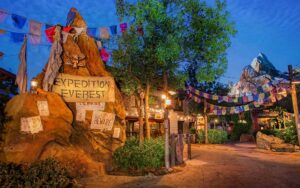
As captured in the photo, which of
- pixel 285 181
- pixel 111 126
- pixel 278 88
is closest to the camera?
pixel 285 181

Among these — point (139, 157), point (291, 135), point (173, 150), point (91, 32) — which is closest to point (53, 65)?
point (91, 32)

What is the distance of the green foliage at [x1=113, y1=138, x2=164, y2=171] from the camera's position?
12.0 m

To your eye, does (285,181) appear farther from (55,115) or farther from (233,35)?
(55,115)

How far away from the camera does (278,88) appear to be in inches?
901

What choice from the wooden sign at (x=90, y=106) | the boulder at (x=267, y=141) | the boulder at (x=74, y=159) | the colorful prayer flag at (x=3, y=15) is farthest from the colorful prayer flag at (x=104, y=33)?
the boulder at (x=267, y=141)

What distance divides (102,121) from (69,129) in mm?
1915

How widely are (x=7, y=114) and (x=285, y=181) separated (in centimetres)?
1109

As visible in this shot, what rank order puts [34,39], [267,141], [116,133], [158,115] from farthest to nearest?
[158,115], [267,141], [34,39], [116,133]

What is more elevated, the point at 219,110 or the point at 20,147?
the point at 219,110

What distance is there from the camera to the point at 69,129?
1106 centimetres

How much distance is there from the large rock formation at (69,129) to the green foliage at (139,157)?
21.3 inches

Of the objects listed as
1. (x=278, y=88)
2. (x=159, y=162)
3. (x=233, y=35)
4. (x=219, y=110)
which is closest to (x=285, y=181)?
(x=159, y=162)

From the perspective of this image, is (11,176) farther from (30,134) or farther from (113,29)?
(113,29)

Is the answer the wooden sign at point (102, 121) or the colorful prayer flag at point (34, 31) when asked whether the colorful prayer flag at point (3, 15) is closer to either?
the colorful prayer flag at point (34, 31)
